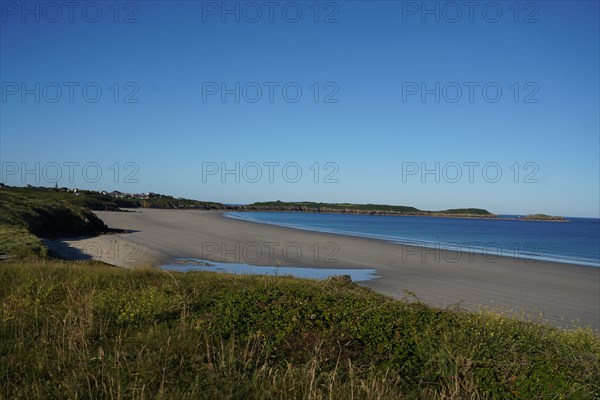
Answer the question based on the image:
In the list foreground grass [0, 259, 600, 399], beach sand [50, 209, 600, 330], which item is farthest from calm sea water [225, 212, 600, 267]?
foreground grass [0, 259, 600, 399]

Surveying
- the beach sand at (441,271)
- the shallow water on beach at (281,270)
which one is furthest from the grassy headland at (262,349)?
the shallow water on beach at (281,270)

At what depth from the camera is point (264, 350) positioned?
614 centimetres

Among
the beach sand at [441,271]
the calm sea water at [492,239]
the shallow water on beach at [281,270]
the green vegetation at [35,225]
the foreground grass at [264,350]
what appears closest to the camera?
the foreground grass at [264,350]

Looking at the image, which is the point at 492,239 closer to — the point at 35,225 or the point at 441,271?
the point at 441,271

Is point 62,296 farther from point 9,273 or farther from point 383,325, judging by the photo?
point 383,325

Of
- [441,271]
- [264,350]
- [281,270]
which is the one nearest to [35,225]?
[281,270]

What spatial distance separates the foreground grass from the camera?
4.77 metres

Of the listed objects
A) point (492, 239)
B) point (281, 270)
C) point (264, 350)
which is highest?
point (264, 350)

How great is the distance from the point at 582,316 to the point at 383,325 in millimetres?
12243

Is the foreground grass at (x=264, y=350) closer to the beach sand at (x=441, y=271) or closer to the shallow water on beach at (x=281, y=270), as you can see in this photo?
the beach sand at (x=441, y=271)

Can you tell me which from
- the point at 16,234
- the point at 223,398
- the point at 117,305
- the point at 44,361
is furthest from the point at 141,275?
the point at 16,234

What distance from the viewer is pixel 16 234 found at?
20359 millimetres

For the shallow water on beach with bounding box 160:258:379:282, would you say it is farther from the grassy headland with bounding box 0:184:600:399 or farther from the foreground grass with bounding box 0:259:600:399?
the foreground grass with bounding box 0:259:600:399

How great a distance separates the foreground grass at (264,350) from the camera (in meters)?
4.77
